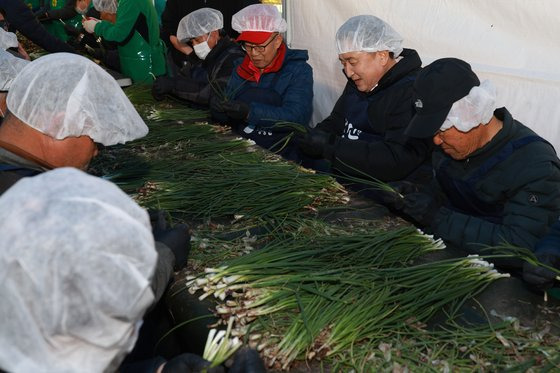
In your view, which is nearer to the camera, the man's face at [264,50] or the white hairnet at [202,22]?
the man's face at [264,50]

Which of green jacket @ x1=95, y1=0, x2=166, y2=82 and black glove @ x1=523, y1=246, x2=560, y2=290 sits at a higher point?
black glove @ x1=523, y1=246, x2=560, y2=290

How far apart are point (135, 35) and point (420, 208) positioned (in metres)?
4.37

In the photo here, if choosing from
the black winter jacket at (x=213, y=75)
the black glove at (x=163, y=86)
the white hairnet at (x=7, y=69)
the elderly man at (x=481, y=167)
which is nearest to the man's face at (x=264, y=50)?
the black winter jacket at (x=213, y=75)

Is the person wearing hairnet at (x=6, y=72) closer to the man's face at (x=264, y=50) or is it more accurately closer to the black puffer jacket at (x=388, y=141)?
the man's face at (x=264, y=50)

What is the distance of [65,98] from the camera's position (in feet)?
6.22

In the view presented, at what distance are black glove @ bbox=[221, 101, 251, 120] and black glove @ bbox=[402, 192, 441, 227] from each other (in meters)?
1.54

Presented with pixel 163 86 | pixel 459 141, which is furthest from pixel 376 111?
pixel 163 86

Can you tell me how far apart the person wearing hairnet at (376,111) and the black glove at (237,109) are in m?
0.61

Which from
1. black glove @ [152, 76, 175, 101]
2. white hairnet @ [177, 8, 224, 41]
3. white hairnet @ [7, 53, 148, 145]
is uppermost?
white hairnet @ [7, 53, 148, 145]

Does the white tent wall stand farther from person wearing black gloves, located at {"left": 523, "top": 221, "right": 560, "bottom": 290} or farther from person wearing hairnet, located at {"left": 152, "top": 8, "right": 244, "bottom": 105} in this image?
person wearing black gloves, located at {"left": 523, "top": 221, "right": 560, "bottom": 290}

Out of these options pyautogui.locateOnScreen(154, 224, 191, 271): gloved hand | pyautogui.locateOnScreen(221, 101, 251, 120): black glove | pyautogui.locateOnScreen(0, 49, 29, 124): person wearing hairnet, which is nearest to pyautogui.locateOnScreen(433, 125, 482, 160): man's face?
pyautogui.locateOnScreen(154, 224, 191, 271): gloved hand

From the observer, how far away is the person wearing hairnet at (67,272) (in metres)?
1.10

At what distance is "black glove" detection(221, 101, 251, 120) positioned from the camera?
388cm

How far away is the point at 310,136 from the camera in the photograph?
3.35m
